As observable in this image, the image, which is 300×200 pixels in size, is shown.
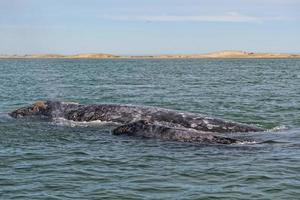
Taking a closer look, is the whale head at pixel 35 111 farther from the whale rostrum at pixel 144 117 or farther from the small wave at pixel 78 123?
the small wave at pixel 78 123

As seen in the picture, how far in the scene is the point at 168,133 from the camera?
1952 centimetres

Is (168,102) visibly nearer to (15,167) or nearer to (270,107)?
(270,107)

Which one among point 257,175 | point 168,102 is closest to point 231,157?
point 257,175

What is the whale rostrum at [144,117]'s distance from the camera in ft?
67.0

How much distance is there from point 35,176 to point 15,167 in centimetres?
133

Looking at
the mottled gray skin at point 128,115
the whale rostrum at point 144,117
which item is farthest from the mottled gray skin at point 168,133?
the mottled gray skin at point 128,115

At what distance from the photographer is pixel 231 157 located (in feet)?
53.4

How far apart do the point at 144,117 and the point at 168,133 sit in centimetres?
381

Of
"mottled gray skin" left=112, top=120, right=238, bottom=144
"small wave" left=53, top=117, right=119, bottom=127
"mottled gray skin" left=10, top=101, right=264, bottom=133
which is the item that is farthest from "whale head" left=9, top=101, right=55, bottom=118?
"mottled gray skin" left=112, top=120, right=238, bottom=144

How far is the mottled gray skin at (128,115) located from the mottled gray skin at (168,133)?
1980 millimetres

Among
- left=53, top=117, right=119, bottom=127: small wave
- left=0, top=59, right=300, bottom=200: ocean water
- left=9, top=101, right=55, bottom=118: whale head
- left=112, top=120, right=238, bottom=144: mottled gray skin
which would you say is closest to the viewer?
left=0, top=59, right=300, bottom=200: ocean water

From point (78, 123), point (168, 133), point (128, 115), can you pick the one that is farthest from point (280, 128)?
point (78, 123)

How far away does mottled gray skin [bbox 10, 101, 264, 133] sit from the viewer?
21484 mm

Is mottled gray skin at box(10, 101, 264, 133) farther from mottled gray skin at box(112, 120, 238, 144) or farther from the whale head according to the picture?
mottled gray skin at box(112, 120, 238, 144)
